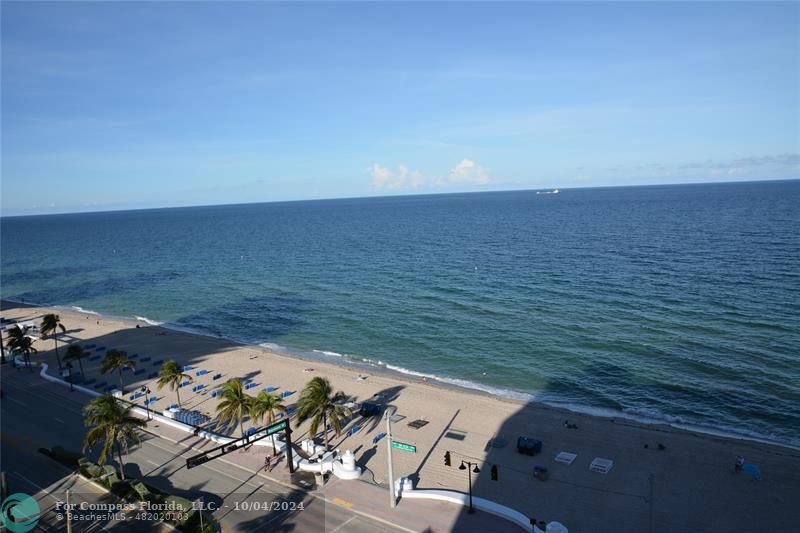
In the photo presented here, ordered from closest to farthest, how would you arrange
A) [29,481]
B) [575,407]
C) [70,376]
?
[29,481] < [575,407] < [70,376]

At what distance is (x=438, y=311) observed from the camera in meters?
76.9

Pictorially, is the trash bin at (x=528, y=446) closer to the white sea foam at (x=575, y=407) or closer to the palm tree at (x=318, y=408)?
the white sea foam at (x=575, y=407)

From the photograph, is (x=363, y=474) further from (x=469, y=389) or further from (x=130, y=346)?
(x=130, y=346)

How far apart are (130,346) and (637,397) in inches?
2424

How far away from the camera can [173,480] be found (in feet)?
107

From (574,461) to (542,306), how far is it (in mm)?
40416

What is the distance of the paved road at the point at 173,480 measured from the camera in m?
27.7

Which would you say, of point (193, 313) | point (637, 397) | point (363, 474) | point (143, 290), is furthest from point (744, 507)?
point (143, 290)

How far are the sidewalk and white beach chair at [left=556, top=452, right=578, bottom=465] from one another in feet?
32.0

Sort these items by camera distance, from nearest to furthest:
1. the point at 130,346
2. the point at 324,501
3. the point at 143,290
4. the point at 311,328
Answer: the point at 324,501, the point at 130,346, the point at 311,328, the point at 143,290

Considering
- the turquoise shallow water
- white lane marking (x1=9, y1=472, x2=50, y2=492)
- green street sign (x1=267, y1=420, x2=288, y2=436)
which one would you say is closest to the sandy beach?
the turquoise shallow water

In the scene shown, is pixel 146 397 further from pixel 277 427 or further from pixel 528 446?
pixel 528 446

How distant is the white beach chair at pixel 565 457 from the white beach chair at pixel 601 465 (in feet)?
4.34

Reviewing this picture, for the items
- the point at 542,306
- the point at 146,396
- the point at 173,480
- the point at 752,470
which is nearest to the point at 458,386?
the point at 752,470
